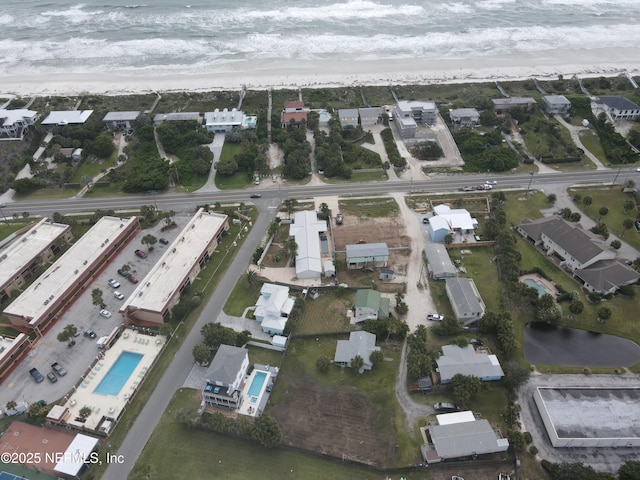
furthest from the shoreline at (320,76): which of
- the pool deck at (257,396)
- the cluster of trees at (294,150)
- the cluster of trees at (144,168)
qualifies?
the pool deck at (257,396)

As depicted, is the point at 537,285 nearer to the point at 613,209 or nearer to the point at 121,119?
the point at 613,209

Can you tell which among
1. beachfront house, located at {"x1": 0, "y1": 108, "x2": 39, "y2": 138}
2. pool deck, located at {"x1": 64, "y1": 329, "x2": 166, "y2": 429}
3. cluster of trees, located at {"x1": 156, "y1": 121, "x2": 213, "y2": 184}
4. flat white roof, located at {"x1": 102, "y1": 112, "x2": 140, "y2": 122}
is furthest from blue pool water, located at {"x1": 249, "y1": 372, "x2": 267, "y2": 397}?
beachfront house, located at {"x1": 0, "y1": 108, "x2": 39, "y2": 138}

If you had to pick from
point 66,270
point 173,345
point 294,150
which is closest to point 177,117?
point 294,150

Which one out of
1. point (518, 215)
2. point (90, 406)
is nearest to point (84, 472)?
point (90, 406)

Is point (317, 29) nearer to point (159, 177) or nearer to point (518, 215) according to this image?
point (159, 177)

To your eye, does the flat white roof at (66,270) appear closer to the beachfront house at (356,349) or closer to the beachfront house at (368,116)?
the beachfront house at (356,349)

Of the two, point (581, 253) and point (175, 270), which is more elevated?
point (581, 253)
